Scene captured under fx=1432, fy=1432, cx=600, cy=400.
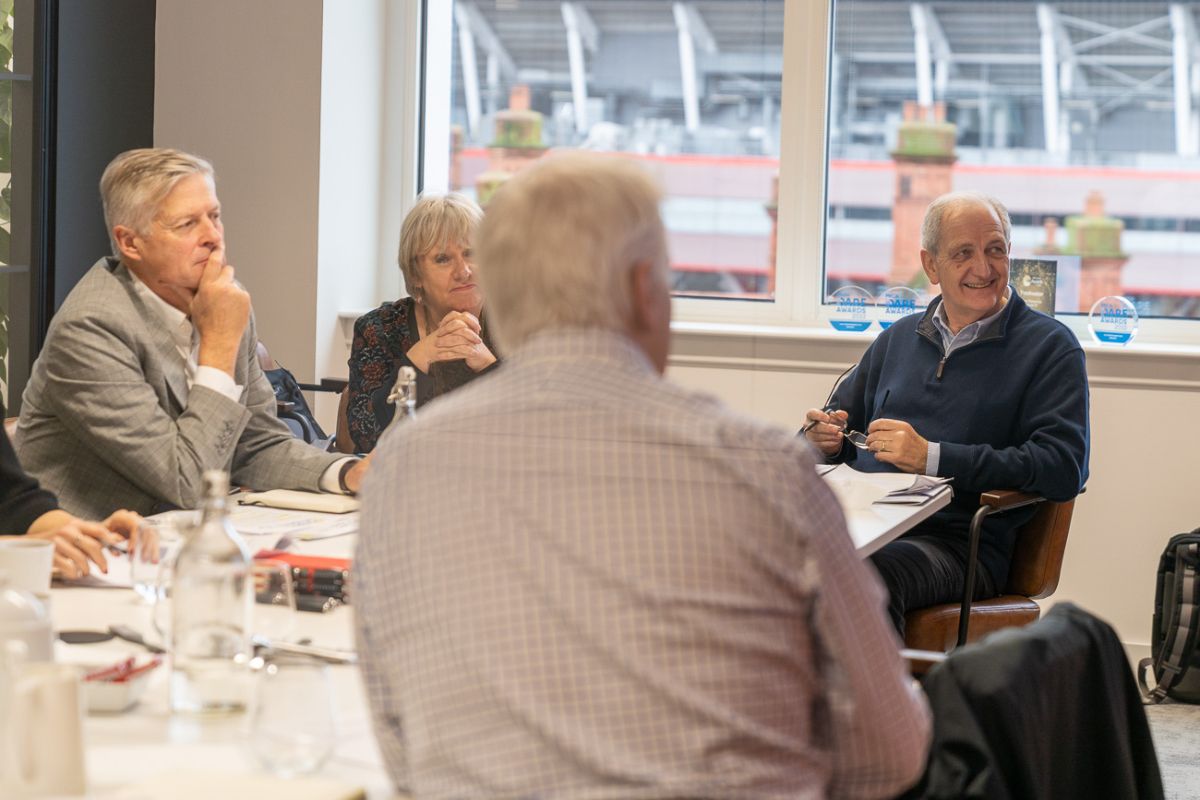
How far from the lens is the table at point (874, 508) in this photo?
2.38 m

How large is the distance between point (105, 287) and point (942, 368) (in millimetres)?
1974

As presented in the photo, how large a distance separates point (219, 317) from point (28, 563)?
3.28 feet

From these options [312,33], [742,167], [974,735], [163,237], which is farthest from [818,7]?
[974,735]

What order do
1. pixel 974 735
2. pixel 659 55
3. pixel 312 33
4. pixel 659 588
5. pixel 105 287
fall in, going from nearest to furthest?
1. pixel 659 588
2. pixel 974 735
3. pixel 105 287
4. pixel 312 33
5. pixel 659 55

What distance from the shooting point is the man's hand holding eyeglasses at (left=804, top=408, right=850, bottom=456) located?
137 inches

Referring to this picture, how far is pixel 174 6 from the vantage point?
4.76 meters

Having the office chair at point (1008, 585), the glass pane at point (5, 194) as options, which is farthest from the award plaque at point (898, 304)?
the glass pane at point (5, 194)

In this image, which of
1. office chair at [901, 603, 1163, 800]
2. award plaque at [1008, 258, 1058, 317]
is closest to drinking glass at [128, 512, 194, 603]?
office chair at [901, 603, 1163, 800]

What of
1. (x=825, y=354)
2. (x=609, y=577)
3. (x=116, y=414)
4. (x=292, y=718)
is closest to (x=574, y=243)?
(x=609, y=577)

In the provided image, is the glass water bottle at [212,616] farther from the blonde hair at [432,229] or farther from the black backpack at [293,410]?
the black backpack at [293,410]

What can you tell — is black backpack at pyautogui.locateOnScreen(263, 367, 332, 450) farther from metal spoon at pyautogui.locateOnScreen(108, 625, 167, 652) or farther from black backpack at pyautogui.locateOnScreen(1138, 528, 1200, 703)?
black backpack at pyautogui.locateOnScreen(1138, 528, 1200, 703)

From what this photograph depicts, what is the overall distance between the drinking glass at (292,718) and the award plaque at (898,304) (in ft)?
12.2

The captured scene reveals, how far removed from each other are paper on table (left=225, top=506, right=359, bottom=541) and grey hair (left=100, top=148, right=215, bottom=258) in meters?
0.58

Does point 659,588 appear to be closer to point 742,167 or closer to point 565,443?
point 565,443
